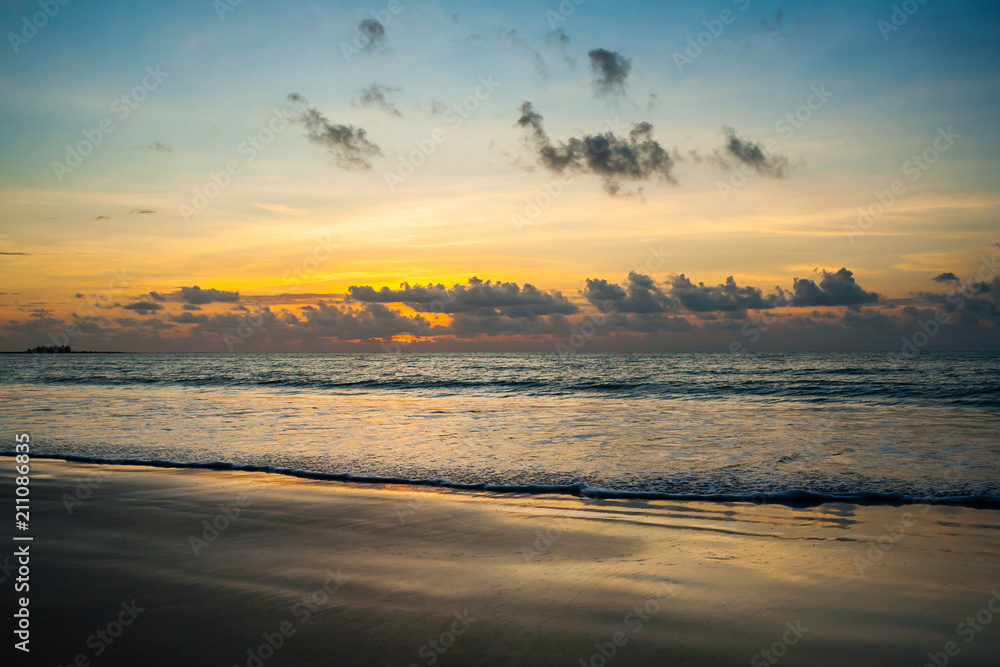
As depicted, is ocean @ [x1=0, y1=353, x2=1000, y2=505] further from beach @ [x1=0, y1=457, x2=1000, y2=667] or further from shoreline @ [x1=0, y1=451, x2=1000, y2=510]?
beach @ [x1=0, y1=457, x2=1000, y2=667]

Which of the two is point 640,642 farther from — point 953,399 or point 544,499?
point 953,399

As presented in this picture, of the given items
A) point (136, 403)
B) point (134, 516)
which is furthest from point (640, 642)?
point (136, 403)

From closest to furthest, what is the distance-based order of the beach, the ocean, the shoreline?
1. the beach
2. the shoreline
3. the ocean

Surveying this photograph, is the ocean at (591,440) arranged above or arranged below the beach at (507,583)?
below

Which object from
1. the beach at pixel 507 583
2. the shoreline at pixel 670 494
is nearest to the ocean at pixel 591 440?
the shoreline at pixel 670 494

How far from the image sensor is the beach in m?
4.14

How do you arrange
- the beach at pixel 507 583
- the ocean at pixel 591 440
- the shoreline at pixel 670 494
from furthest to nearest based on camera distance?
the ocean at pixel 591 440
the shoreline at pixel 670 494
the beach at pixel 507 583

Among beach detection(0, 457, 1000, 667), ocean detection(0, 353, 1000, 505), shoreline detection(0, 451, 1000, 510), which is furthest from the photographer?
ocean detection(0, 353, 1000, 505)

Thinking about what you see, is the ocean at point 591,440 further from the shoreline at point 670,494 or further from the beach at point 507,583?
the beach at point 507,583

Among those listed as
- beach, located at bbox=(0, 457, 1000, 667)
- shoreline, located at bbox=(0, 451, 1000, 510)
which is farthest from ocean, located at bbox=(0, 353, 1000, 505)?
beach, located at bbox=(0, 457, 1000, 667)

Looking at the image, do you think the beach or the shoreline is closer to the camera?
the beach

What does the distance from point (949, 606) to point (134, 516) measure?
944 centimetres

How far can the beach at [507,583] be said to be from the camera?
414 centimetres

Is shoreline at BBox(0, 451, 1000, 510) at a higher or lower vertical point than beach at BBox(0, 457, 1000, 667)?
lower
